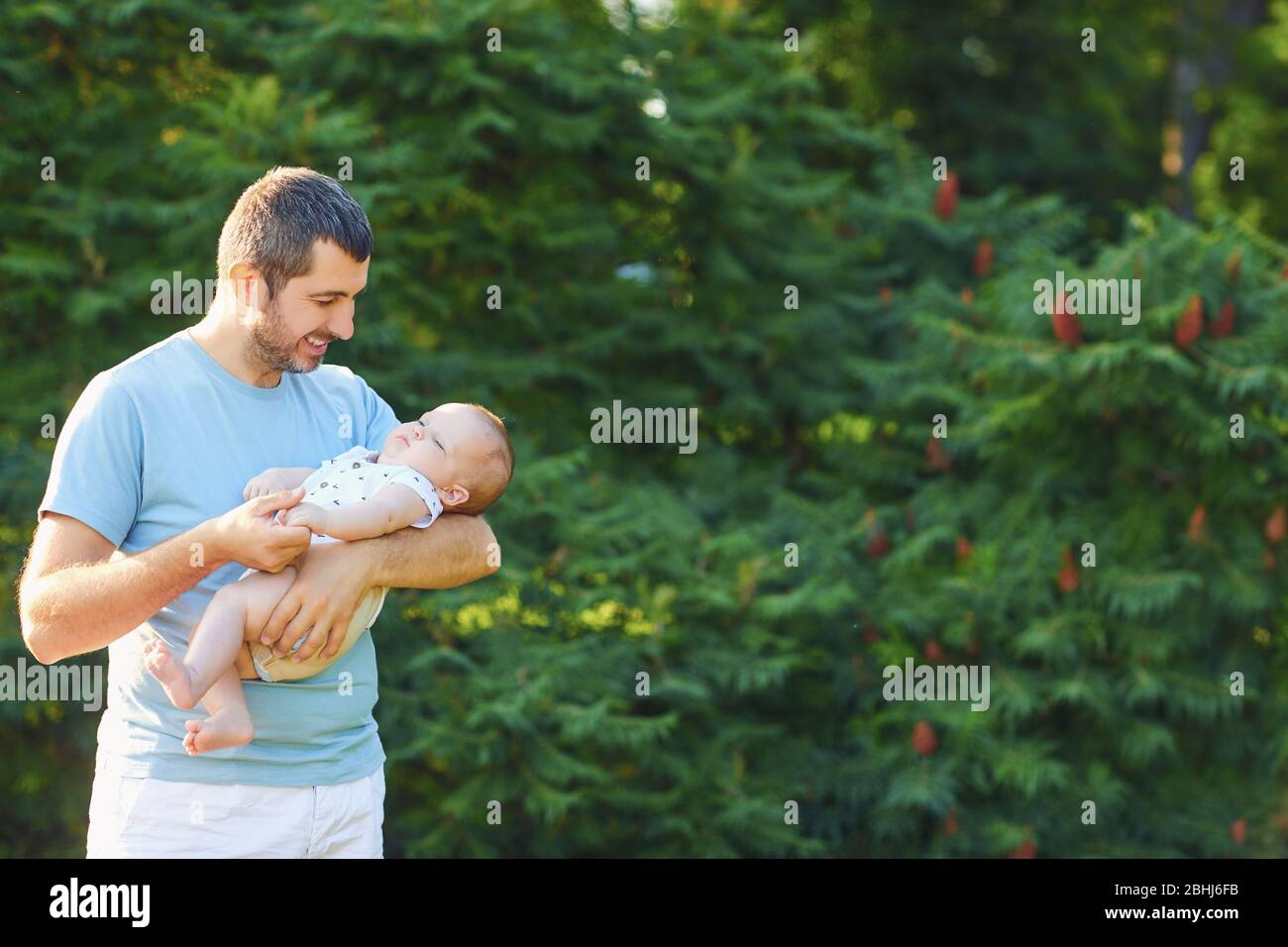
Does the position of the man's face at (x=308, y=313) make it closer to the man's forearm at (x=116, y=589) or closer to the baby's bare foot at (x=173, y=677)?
the man's forearm at (x=116, y=589)

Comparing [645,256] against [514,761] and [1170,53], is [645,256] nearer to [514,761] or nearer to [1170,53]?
[514,761]

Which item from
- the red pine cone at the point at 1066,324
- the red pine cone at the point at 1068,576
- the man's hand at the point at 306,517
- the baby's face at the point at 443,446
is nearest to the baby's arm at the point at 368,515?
the man's hand at the point at 306,517

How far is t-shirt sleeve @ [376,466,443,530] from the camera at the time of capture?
2.59 m

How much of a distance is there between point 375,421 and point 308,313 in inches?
18.0

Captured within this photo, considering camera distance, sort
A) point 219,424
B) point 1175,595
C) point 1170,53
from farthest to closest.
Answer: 1. point 1170,53
2. point 1175,595
3. point 219,424

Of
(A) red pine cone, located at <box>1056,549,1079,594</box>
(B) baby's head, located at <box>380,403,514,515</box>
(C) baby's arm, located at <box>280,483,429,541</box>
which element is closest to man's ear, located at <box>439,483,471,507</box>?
(B) baby's head, located at <box>380,403,514,515</box>

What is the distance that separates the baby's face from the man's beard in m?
0.31

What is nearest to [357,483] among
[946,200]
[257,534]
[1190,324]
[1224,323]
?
[257,534]

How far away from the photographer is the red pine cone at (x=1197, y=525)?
18.5 feet

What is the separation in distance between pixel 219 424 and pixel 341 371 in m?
0.42

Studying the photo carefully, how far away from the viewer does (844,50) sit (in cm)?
883

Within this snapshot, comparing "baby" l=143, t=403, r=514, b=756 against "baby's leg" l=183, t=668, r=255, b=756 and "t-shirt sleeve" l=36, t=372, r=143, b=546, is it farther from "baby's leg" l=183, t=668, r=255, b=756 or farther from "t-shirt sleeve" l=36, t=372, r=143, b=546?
"t-shirt sleeve" l=36, t=372, r=143, b=546

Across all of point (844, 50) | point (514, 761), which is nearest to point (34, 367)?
point (514, 761)

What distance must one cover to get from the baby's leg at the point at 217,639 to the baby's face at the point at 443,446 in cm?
41
